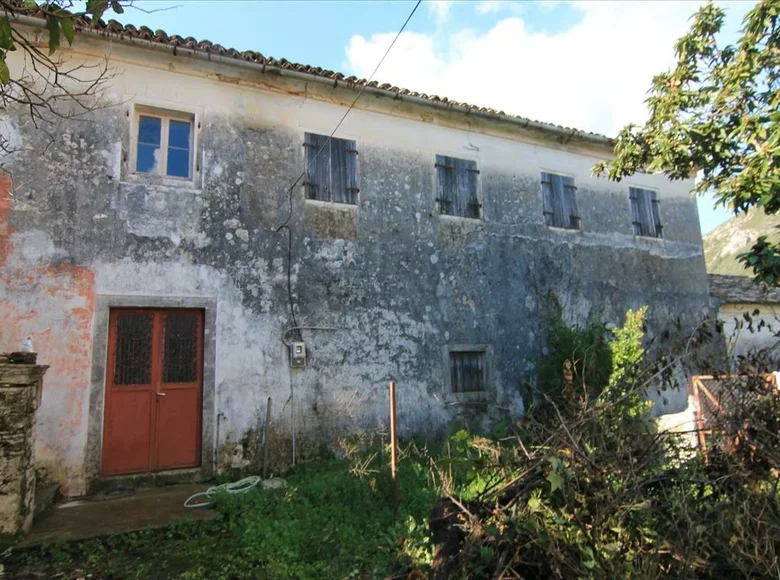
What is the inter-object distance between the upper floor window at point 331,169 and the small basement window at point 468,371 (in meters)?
3.28

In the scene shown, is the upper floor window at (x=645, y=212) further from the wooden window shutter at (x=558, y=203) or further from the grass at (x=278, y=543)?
the grass at (x=278, y=543)

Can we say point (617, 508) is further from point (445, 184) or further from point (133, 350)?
point (445, 184)

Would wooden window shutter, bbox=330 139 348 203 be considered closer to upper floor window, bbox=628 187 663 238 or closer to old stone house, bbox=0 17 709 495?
old stone house, bbox=0 17 709 495

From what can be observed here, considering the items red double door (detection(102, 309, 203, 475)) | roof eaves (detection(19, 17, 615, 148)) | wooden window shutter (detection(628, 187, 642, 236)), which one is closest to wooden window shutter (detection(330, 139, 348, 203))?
roof eaves (detection(19, 17, 615, 148))

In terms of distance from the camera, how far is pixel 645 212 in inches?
450

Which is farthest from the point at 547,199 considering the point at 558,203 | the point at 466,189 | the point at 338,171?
the point at 338,171

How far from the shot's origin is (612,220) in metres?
10.9

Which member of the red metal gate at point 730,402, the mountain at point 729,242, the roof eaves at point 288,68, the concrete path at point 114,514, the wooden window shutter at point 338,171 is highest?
the mountain at point 729,242

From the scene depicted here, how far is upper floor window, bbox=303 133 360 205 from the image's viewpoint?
806 centimetres

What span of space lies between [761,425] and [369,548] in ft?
11.0

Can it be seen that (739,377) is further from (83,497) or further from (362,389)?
(83,497)

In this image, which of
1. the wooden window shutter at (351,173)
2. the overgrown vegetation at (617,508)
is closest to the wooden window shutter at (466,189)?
the wooden window shutter at (351,173)

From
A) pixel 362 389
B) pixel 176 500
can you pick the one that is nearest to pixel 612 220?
pixel 362 389

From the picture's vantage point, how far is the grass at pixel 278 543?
404 cm
